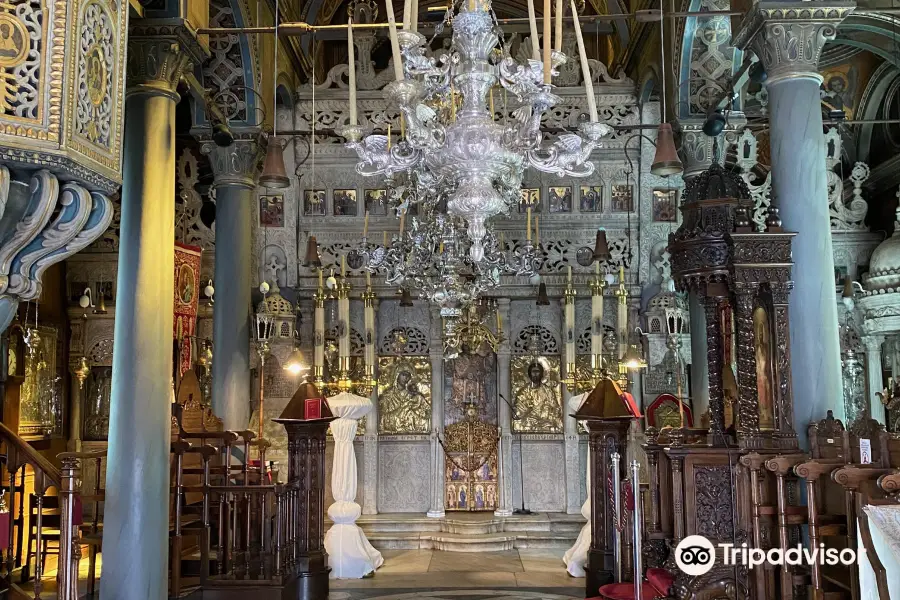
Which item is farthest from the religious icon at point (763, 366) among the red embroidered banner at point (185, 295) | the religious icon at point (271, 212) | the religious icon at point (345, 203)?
the religious icon at point (271, 212)

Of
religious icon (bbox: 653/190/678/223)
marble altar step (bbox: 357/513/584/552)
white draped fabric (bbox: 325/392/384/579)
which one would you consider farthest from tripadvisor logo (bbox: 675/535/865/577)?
religious icon (bbox: 653/190/678/223)

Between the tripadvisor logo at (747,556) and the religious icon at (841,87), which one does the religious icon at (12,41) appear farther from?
the religious icon at (841,87)

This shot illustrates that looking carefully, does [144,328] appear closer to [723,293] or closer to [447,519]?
[723,293]

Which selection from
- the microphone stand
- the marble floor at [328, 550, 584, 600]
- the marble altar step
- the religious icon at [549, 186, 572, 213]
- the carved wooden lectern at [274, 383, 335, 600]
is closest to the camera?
the carved wooden lectern at [274, 383, 335, 600]

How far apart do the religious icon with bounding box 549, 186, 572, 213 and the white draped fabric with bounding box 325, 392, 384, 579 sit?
4.32m

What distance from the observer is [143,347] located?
6.27 meters

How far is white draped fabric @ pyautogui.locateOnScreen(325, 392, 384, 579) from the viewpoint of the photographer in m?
9.12

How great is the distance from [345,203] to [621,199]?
160 inches

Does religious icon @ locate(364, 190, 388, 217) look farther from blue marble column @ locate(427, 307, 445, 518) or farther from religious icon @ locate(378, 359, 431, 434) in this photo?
religious icon @ locate(378, 359, 431, 434)

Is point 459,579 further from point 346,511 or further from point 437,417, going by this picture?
point 437,417

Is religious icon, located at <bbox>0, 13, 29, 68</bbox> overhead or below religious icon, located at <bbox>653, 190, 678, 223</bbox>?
below

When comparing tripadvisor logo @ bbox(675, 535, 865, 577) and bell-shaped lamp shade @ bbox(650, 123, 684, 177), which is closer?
tripadvisor logo @ bbox(675, 535, 865, 577)

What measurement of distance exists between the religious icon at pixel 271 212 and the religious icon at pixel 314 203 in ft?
1.14

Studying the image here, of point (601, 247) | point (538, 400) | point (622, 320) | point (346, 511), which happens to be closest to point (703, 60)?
point (601, 247)
